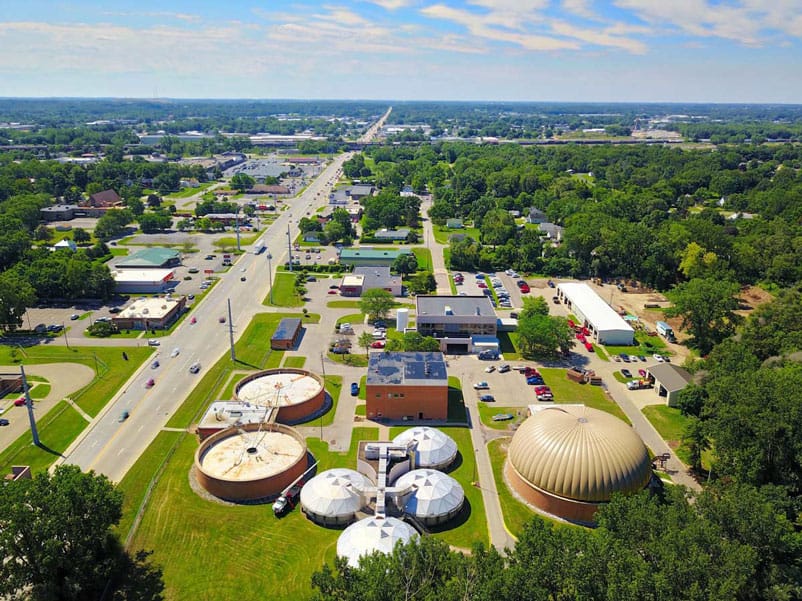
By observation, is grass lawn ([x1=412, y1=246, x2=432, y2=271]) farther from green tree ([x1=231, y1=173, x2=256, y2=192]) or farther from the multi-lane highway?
green tree ([x1=231, y1=173, x2=256, y2=192])

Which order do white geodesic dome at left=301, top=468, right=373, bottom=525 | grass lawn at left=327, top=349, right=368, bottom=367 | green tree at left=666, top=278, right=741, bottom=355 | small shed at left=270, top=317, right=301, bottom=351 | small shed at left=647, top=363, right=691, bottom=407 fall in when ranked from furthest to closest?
small shed at left=270, top=317, right=301, bottom=351, green tree at left=666, top=278, right=741, bottom=355, grass lawn at left=327, top=349, right=368, bottom=367, small shed at left=647, top=363, right=691, bottom=407, white geodesic dome at left=301, top=468, right=373, bottom=525

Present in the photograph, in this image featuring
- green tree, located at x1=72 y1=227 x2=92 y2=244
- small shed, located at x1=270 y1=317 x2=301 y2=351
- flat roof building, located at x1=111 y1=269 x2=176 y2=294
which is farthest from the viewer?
green tree, located at x1=72 y1=227 x2=92 y2=244

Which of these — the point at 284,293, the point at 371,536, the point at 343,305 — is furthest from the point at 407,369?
the point at 284,293

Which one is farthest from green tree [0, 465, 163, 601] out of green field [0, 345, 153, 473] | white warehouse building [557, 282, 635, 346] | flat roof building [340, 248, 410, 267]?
flat roof building [340, 248, 410, 267]

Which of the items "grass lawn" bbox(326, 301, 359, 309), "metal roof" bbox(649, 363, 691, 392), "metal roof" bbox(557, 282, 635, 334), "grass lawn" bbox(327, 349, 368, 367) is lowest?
"grass lawn" bbox(327, 349, 368, 367)

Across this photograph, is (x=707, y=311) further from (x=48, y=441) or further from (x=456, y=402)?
(x=48, y=441)

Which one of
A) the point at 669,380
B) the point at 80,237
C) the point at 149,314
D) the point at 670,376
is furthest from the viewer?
the point at 80,237
